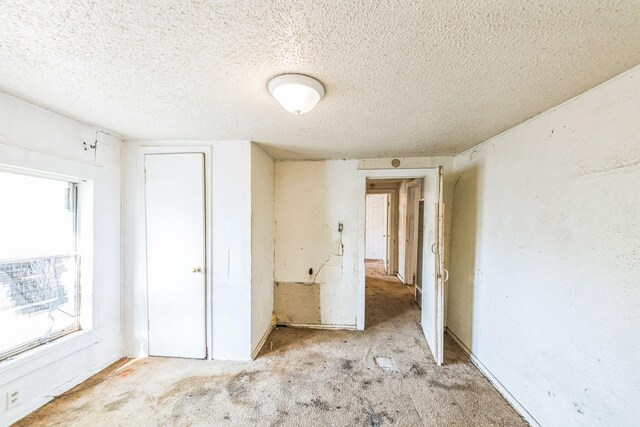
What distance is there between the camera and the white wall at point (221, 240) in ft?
7.82

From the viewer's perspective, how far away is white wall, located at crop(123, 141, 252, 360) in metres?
2.38

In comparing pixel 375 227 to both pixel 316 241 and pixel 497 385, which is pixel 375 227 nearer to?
pixel 316 241

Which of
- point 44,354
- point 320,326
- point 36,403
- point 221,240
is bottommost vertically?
point 320,326

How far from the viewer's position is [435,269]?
95.1 inches

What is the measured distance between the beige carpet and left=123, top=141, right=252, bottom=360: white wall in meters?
0.34

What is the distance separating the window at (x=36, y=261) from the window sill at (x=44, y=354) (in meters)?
0.07

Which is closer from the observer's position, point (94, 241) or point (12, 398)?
point (12, 398)

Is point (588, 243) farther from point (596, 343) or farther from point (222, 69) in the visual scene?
point (222, 69)

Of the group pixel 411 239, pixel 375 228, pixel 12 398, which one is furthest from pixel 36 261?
pixel 375 228

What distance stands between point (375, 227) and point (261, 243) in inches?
228

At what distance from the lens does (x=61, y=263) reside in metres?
1.99

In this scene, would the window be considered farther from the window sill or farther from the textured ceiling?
the textured ceiling

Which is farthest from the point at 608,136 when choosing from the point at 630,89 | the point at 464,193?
the point at 464,193

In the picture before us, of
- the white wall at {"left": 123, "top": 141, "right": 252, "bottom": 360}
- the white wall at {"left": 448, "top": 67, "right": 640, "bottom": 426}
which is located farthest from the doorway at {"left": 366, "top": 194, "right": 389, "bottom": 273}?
the white wall at {"left": 123, "top": 141, "right": 252, "bottom": 360}
